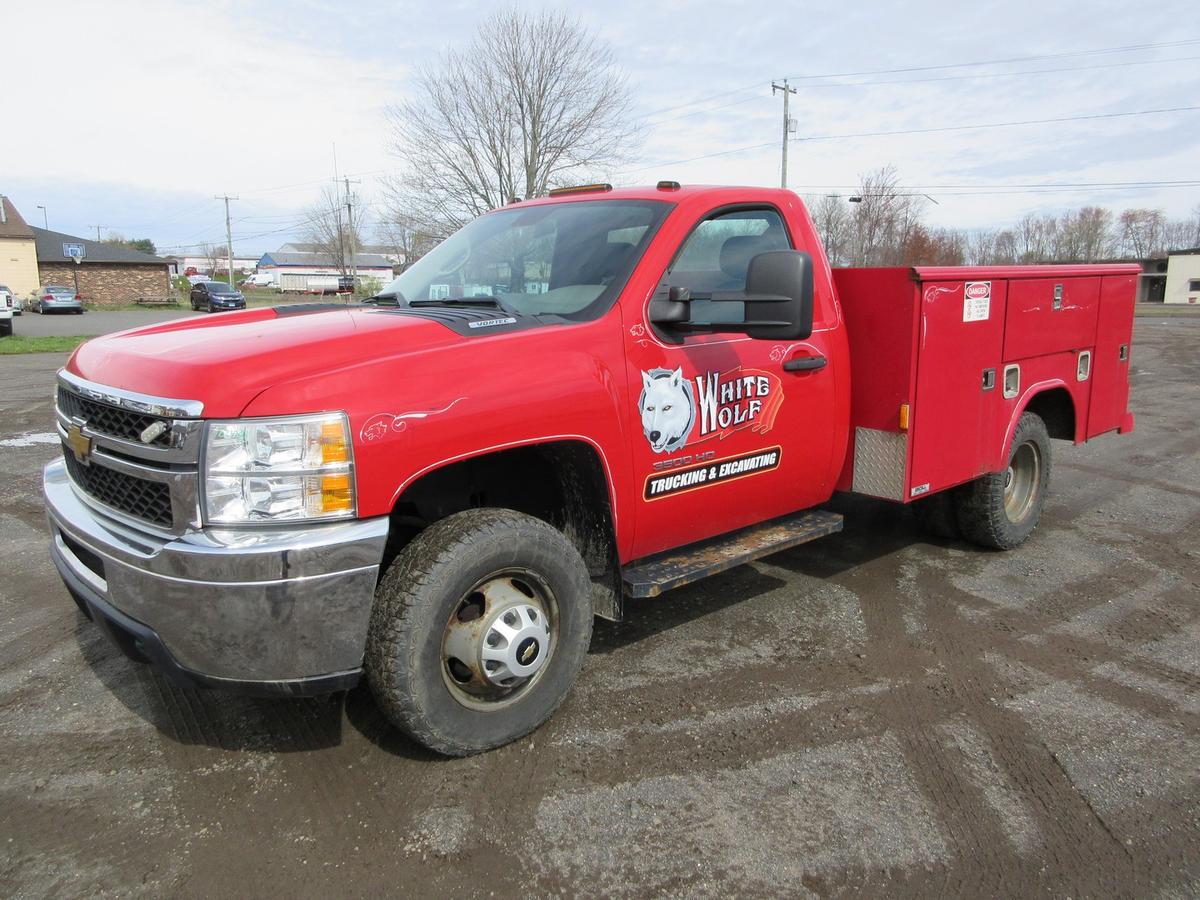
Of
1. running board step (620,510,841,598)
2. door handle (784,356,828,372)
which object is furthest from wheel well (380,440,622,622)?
door handle (784,356,828,372)

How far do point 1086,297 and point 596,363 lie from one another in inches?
149

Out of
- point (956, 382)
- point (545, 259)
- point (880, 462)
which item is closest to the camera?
point (545, 259)

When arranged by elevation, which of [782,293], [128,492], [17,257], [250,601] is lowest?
[250,601]

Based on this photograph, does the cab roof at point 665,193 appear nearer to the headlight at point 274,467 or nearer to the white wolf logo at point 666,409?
the white wolf logo at point 666,409

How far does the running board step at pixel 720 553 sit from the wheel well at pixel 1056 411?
7.30ft

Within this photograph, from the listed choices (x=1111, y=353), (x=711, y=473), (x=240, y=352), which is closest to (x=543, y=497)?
(x=711, y=473)

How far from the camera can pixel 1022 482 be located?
557cm

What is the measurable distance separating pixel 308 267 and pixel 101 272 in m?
61.1

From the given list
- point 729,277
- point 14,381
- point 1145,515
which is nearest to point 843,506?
point 1145,515

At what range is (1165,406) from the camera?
1138cm

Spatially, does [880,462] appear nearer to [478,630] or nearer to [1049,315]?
[1049,315]

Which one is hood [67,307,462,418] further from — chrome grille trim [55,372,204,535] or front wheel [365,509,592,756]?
front wheel [365,509,592,756]

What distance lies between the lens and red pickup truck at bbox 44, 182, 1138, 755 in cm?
251

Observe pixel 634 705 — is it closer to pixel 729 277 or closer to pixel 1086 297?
pixel 729 277
